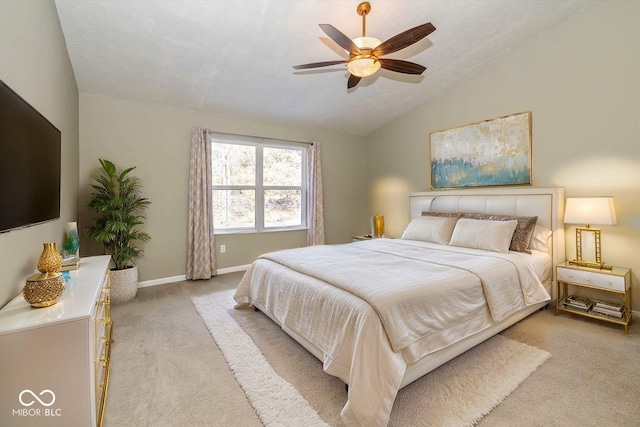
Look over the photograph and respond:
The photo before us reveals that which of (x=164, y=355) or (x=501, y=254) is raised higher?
(x=501, y=254)

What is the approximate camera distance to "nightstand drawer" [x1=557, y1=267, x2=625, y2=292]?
2.54 metres

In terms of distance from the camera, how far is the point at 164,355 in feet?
7.24

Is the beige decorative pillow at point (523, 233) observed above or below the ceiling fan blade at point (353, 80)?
below

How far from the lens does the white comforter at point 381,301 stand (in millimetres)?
1528

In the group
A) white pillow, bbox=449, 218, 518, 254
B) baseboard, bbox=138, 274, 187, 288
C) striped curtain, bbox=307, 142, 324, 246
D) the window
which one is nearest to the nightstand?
white pillow, bbox=449, 218, 518, 254

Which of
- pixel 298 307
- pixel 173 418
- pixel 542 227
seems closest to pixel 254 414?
pixel 173 418

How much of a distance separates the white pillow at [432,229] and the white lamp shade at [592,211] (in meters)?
1.14

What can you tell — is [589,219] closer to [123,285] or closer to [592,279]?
[592,279]

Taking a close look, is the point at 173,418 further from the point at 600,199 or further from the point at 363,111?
the point at 363,111

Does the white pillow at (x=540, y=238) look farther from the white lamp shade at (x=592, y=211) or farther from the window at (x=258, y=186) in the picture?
the window at (x=258, y=186)

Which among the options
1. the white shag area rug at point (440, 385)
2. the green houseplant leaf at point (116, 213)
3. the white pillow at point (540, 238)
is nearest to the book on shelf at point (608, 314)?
the white pillow at point (540, 238)

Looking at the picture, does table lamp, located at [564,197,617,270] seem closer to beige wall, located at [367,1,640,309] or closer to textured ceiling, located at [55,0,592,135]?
beige wall, located at [367,1,640,309]

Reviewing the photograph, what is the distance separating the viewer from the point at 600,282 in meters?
2.63

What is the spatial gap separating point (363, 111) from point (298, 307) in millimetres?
3640
